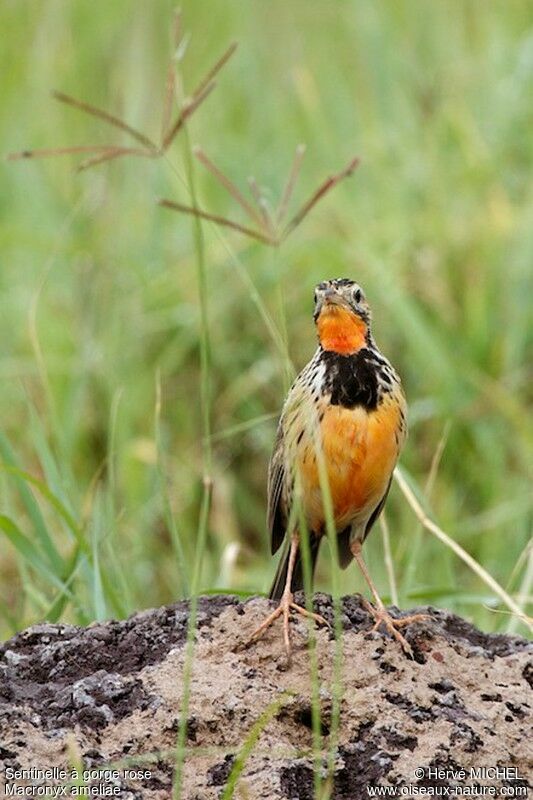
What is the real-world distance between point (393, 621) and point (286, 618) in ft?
0.93

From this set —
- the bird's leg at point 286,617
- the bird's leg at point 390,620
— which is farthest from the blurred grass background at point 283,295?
the bird's leg at point 286,617

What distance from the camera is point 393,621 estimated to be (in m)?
3.94

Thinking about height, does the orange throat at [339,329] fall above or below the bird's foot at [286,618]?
above

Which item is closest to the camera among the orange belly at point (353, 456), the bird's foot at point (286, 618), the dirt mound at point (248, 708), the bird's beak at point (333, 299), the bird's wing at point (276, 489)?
the dirt mound at point (248, 708)

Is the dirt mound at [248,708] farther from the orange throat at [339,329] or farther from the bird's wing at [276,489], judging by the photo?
the orange throat at [339,329]

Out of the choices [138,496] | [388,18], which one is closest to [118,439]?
[138,496]

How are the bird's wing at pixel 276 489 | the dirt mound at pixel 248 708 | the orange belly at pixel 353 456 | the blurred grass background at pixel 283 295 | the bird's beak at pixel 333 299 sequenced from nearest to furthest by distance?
the dirt mound at pixel 248 708 → the orange belly at pixel 353 456 → the bird's beak at pixel 333 299 → the bird's wing at pixel 276 489 → the blurred grass background at pixel 283 295

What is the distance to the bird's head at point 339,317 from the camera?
459 centimetres

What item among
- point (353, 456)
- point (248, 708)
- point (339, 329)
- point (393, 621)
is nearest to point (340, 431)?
point (353, 456)

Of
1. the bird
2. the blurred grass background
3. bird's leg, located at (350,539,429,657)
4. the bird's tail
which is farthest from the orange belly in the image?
the blurred grass background

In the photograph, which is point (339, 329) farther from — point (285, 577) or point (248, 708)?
point (248, 708)

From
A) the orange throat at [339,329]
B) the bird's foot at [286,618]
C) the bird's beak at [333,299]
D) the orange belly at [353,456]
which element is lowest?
the bird's foot at [286,618]

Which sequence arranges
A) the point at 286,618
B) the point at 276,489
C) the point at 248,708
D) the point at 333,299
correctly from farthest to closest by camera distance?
the point at 276,489 → the point at 333,299 → the point at 286,618 → the point at 248,708

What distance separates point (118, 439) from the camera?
7703 millimetres
